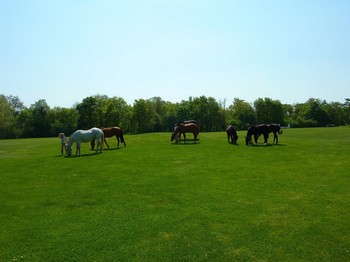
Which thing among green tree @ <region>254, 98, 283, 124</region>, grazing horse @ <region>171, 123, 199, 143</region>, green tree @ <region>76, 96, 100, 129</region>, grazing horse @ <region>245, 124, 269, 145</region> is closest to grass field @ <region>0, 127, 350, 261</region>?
grazing horse @ <region>245, 124, 269, 145</region>

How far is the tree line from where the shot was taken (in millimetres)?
87856

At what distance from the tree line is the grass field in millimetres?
70407

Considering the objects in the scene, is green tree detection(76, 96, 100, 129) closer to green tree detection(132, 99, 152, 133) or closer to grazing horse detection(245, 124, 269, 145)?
green tree detection(132, 99, 152, 133)

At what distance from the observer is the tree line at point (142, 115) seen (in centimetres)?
8786

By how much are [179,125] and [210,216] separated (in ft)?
76.9

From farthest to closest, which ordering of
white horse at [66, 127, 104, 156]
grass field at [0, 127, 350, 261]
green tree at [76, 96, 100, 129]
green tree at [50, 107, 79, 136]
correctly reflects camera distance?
1. green tree at [76, 96, 100, 129]
2. green tree at [50, 107, 79, 136]
3. white horse at [66, 127, 104, 156]
4. grass field at [0, 127, 350, 261]

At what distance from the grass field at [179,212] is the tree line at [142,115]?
7041 cm

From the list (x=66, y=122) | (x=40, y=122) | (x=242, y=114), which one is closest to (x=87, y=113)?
(x=66, y=122)

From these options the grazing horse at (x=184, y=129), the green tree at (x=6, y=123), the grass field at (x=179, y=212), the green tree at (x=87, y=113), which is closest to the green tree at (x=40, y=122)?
the green tree at (x=6, y=123)

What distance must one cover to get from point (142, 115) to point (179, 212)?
7743 cm

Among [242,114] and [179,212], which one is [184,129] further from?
[242,114]

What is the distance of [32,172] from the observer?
59.1ft

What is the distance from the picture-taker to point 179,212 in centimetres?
1076

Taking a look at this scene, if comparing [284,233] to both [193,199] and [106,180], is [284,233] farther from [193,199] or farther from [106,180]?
[106,180]
